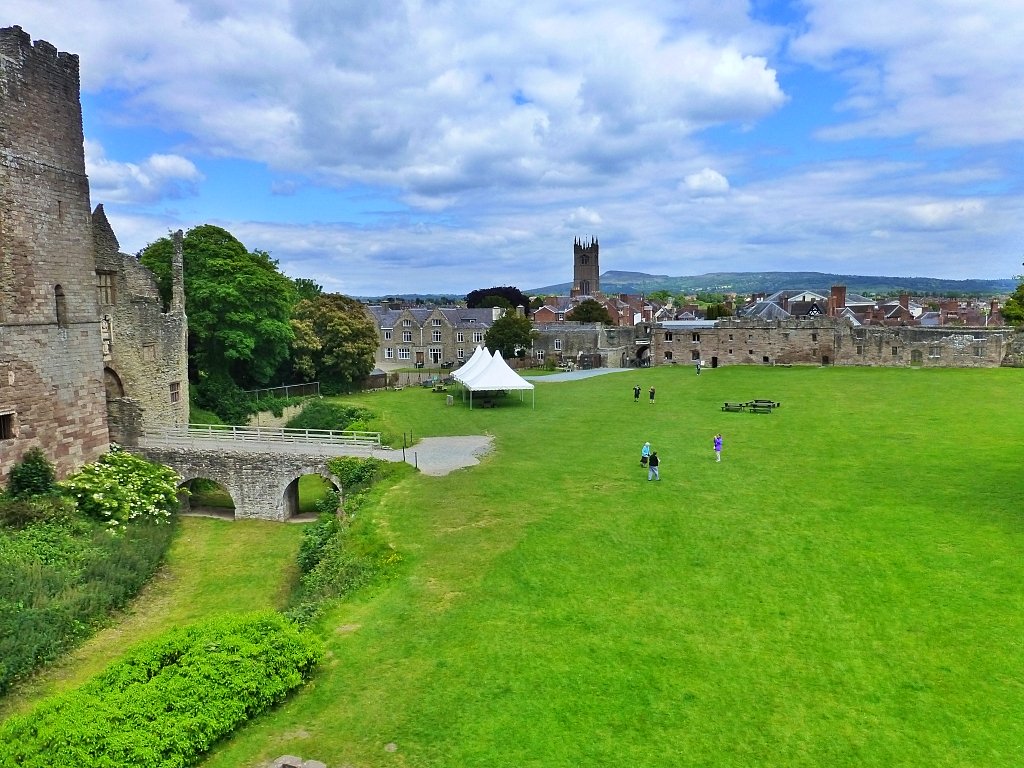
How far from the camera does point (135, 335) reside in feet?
85.6

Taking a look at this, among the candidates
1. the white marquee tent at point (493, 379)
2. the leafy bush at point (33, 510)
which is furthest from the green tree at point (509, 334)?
the leafy bush at point (33, 510)

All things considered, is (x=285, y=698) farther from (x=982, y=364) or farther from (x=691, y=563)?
(x=982, y=364)

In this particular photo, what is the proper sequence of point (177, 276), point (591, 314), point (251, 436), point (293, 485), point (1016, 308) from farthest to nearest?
1. point (591, 314)
2. point (1016, 308)
3. point (177, 276)
4. point (251, 436)
5. point (293, 485)

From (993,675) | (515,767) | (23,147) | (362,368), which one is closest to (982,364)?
(362,368)

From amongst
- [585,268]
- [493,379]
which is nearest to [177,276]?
[493,379]

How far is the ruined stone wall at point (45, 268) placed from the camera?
19.8m

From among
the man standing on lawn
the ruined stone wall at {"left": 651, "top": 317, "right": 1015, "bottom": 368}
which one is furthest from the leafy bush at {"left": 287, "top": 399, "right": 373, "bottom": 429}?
the ruined stone wall at {"left": 651, "top": 317, "right": 1015, "bottom": 368}

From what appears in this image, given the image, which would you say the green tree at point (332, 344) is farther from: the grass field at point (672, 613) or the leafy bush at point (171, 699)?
the leafy bush at point (171, 699)

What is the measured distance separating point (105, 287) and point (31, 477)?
8.38 meters

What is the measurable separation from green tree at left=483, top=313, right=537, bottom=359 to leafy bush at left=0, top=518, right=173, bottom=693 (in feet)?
134

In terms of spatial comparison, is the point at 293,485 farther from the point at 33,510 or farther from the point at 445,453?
the point at 33,510

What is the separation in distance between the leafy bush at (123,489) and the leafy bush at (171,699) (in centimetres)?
1174

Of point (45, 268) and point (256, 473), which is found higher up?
point (45, 268)

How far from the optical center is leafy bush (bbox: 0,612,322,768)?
8438 millimetres
